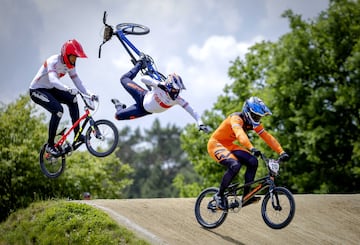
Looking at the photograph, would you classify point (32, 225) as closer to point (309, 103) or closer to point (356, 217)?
point (356, 217)

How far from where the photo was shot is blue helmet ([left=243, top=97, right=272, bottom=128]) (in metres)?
12.6

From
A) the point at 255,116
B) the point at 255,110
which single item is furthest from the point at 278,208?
the point at 255,110

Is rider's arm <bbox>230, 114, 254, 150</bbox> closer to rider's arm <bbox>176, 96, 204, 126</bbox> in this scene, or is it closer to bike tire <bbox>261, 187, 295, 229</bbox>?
rider's arm <bbox>176, 96, 204, 126</bbox>

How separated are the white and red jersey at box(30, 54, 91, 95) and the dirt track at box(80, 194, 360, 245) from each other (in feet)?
11.7

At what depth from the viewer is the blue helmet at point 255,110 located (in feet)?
41.2

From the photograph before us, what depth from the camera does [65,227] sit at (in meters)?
14.5

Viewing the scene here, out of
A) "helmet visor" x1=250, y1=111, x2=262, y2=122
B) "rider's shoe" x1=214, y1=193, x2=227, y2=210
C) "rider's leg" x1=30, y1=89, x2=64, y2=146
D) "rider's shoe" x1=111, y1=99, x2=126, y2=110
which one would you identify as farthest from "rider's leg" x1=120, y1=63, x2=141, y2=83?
"rider's shoe" x1=214, y1=193, x2=227, y2=210

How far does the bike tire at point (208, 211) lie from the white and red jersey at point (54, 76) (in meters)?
3.91

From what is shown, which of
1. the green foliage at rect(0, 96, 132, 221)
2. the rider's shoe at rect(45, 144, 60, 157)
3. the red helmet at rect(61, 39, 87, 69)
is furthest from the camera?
the green foliage at rect(0, 96, 132, 221)

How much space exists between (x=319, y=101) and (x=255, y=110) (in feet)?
66.3

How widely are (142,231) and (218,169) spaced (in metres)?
23.1

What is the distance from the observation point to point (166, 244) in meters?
12.6

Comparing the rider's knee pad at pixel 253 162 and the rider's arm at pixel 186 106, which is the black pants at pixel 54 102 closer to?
the rider's arm at pixel 186 106

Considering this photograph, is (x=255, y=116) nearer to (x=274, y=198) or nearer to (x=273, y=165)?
(x=273, y=165)
